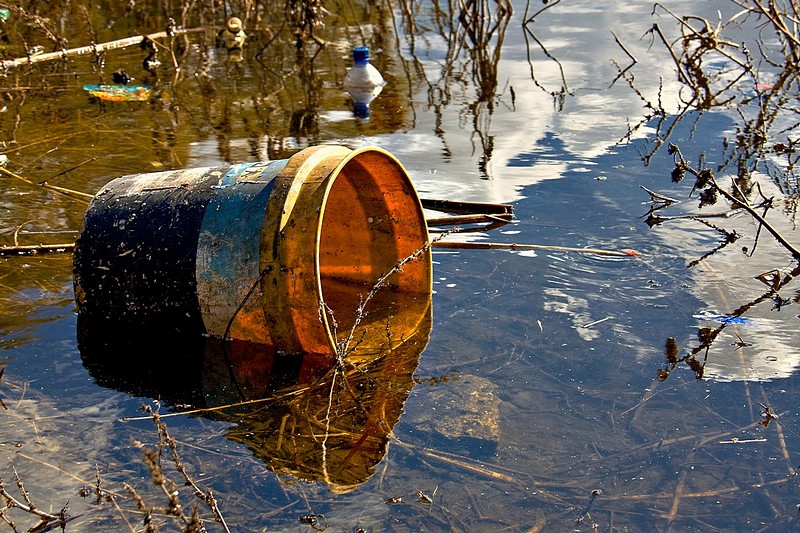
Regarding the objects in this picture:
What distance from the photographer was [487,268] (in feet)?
13.2

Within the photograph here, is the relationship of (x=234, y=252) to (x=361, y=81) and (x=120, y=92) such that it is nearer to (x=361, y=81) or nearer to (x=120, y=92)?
(x=361, y=81)

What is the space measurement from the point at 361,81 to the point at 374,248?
3055 mm

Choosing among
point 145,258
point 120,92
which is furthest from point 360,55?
point 145,258

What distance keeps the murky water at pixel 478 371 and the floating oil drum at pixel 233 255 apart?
4.6 inches

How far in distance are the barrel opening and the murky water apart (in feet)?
0.48

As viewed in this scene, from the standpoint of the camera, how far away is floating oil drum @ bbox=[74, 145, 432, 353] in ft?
10.1

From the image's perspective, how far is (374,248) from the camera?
3.93 m

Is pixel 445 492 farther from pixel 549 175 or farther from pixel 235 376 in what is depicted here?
pixel 549 175

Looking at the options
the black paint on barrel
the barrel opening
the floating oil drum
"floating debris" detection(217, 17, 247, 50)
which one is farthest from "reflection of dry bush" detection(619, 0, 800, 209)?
"floating debris" detection(217, 17, 247, 50)

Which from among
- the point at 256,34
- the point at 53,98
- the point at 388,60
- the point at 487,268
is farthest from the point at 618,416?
the point at 256,34

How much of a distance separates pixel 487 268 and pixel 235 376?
130cm

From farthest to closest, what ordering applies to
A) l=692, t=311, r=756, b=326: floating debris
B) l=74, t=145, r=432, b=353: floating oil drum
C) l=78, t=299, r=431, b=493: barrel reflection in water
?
1. l=692, t=311, r=756, b=326: floating debris
2. l=74, t=145, r=432, b=353: floating oil drum
3. l=78, t=299, r=431, b=493: barrel reflection in water

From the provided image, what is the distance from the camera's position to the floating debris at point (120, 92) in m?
6.79

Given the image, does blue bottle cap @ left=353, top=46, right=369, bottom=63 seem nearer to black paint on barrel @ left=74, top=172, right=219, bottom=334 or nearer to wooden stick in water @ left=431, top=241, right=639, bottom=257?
wooden stick in water @ left=431, top=241, right=639, bottom=257
